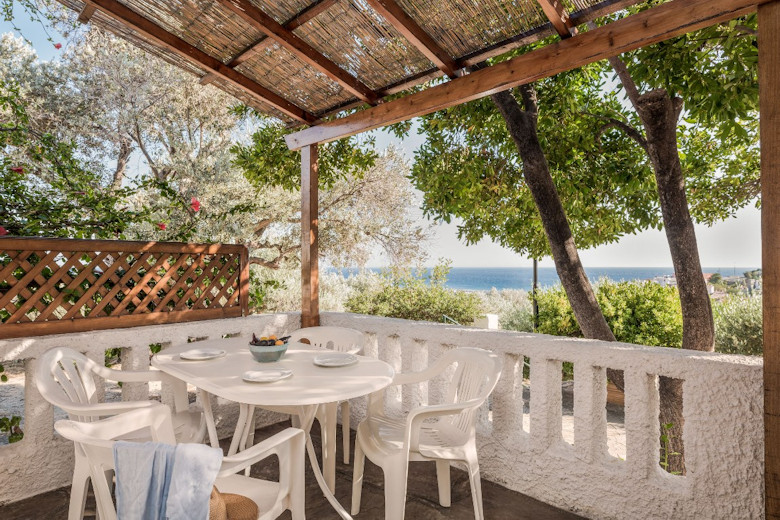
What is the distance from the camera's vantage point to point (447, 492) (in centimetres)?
228

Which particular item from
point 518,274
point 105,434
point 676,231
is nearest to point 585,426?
point 105,434

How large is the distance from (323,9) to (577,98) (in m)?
2.87

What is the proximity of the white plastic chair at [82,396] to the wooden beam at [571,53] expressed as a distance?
1898mm

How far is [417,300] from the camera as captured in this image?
8.70m

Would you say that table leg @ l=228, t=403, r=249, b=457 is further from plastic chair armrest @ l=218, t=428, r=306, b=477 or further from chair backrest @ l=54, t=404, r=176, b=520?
plastic chair armrest @ l=218, t=428, r=306, b=477

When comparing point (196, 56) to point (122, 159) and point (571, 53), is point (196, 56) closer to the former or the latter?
point (571, 53)

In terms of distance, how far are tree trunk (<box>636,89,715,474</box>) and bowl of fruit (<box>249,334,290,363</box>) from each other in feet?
9.85

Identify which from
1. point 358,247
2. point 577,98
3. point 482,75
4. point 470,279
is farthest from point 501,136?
point 470,279

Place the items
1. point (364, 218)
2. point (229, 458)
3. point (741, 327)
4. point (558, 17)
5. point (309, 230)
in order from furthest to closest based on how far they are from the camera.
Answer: point (364, 218)
point (741, 327)
point (309, 230)
point (558, 17)
point (229, 458)

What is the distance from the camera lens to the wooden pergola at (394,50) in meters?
→ 1.58

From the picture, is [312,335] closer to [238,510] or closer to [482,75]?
[238,510]

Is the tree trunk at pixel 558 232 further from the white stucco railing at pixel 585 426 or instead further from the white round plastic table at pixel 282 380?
the white round plastic table at pixel 282 380

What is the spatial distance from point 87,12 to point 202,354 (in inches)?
73.6

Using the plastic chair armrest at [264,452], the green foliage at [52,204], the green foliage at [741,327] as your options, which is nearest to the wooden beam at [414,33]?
the plastic chair armrest at [264,452]
